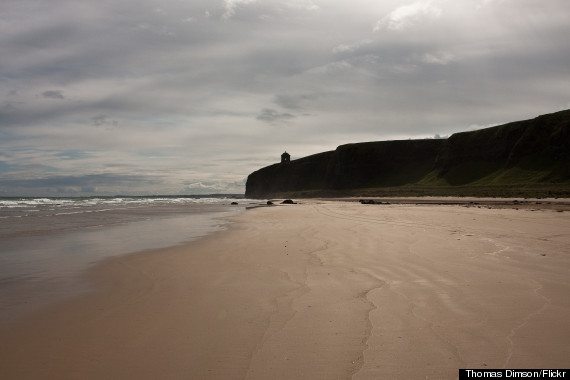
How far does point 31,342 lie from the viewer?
423 cm

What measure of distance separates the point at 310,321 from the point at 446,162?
103 meters

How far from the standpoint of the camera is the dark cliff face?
71750mm

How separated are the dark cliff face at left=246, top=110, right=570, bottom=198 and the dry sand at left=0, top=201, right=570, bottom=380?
67.8 m

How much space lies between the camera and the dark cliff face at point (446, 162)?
71.8 m

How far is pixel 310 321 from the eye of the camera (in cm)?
451

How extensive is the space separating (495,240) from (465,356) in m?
8.03

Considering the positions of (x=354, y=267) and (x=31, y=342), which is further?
(x=354, y=267)

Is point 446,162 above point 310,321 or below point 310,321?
above

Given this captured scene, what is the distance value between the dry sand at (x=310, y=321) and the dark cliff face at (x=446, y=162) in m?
67.8

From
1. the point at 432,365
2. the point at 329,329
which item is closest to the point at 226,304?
the point at 329,329

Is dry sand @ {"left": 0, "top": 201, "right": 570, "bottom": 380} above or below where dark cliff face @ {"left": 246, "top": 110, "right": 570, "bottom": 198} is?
below

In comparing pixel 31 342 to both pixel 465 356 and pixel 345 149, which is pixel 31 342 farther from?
pixel 345 149

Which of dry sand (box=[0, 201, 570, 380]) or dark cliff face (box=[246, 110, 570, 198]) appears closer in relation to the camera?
dry sand (box=[0, 201, 570, 380])

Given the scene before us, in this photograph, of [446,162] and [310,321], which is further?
[446,162]
